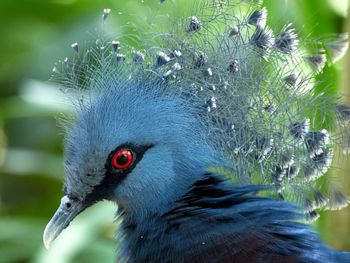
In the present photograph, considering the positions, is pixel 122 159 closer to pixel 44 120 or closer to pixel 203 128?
pixel 203 128

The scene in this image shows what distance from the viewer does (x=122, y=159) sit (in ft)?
6.87

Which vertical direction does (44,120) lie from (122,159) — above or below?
above

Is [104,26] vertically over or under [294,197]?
over

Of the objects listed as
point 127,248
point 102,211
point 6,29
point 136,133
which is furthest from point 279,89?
point 6,29

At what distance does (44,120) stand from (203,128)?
1.88 meters

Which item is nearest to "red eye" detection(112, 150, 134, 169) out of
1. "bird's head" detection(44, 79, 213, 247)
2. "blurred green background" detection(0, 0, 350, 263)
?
"bird's head" detection(44, 79, 213, 247)

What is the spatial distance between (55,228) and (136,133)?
1.15 feet

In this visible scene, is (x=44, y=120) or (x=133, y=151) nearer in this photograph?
(x=133, y=151)

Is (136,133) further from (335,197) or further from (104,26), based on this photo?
(335,197)

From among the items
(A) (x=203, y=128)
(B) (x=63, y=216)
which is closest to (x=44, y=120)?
(B) (x=63, y=216)

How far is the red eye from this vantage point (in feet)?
6.85

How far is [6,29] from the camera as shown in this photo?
4.05 meters

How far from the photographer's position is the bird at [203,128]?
6.75 feet

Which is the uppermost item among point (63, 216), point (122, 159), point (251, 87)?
point (251, 87)
